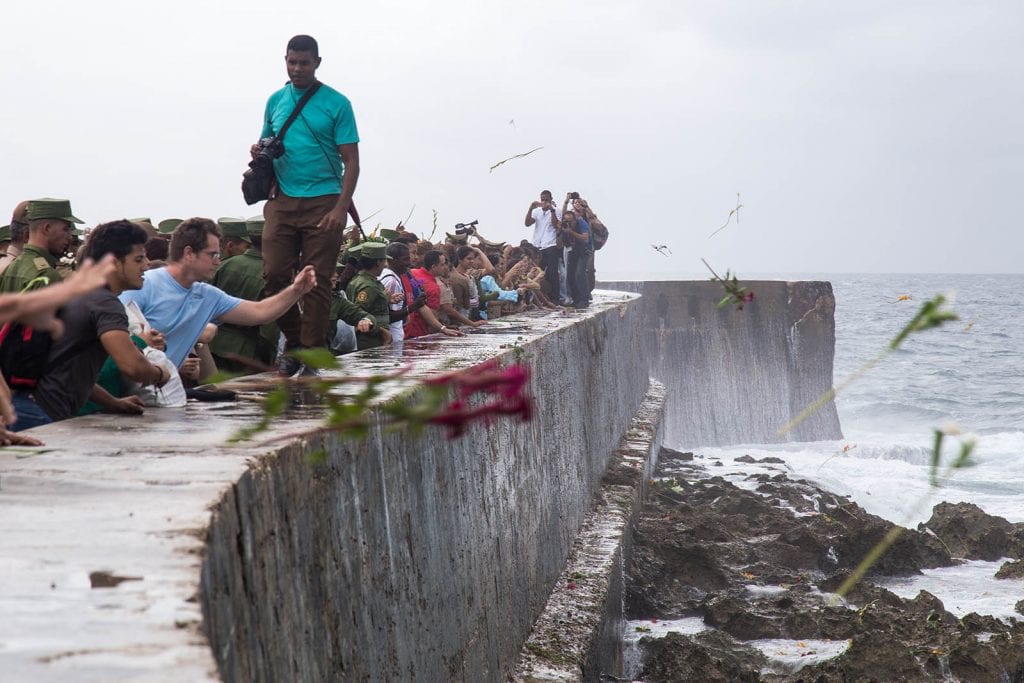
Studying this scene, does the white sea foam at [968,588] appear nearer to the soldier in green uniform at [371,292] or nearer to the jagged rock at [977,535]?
the jagged rock at [977,535]

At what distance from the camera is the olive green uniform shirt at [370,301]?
8766 mm

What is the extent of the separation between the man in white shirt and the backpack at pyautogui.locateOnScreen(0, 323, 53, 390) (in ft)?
44.2

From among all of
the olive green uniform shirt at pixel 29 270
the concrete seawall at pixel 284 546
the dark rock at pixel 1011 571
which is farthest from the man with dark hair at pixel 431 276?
the dark rock at pixel 1011 571

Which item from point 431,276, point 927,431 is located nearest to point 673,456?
point 431,276

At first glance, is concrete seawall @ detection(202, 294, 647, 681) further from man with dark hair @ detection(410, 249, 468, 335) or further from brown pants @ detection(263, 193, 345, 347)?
man with dark hair @ detection(410, 249, 468, 335)

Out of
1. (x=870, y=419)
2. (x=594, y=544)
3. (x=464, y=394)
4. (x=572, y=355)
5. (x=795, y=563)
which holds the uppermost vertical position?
(x=464, y=394)

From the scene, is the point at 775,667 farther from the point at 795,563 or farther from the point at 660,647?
the point at 795,563

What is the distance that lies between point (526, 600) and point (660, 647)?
2052mm

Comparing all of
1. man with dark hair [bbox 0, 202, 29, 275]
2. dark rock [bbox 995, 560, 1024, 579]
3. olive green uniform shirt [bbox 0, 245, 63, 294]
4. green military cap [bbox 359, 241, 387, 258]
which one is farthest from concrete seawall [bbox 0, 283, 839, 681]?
dark rock [bbox 995, 560, 1024, 579]

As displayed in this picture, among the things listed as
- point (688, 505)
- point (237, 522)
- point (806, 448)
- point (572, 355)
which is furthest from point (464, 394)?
point (806, 448)

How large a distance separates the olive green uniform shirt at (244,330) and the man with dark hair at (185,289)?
49.3 inches

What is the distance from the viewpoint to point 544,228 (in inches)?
702

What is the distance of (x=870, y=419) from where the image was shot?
44625 mm

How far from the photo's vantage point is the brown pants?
6.96 meters
